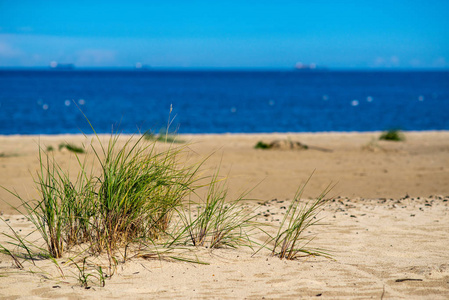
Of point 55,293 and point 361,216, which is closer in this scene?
point 55,293

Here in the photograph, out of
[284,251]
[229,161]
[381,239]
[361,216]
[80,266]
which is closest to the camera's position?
[80,266]

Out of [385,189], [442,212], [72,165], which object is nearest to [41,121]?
[72,165]

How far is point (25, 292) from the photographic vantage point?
3.32 m

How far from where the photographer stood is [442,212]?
19.9ft

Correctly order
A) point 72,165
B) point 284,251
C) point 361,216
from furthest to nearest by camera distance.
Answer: point 72,165, point 361,216, point 284,251

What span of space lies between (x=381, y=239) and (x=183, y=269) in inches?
83.0

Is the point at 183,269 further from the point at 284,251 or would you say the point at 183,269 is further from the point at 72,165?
the point at 72,165

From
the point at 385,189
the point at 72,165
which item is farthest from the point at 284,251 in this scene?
the point at 72,165

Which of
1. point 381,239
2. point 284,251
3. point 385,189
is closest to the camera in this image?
point 284,251

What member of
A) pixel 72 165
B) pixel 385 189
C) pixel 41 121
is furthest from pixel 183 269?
pixel 41 121

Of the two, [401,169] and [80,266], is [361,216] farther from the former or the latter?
[401,169]

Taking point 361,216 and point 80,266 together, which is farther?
point 361,216

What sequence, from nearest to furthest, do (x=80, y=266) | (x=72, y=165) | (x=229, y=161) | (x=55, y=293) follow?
1. (x=55, y=293)
2. (x=80, y=266)
3. (x=72, y=165)
4. (x=229, y=161)

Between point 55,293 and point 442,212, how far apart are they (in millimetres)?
4714
